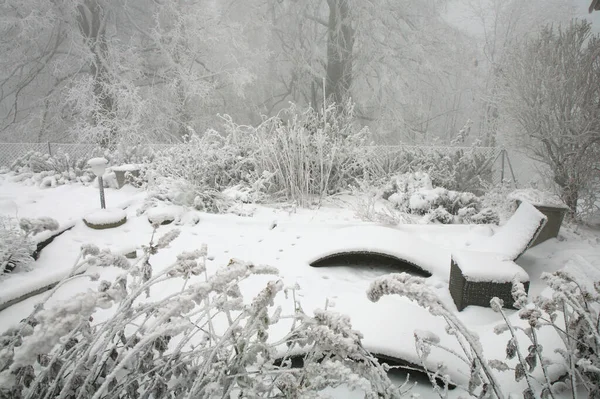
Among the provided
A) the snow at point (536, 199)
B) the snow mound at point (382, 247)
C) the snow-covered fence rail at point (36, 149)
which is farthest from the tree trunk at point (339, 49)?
the snow mound at point (382, 247)

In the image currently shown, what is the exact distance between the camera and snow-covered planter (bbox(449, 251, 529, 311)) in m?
1.90

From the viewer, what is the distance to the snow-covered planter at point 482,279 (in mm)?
1903

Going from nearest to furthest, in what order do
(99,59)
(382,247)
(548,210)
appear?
(382,247), (548,210), (99,59)

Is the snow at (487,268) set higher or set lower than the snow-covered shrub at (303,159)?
lower

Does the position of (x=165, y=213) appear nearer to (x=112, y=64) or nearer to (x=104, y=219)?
(x=104, y=219)

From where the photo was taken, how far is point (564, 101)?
160 inches

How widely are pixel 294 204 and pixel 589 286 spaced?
104 inches

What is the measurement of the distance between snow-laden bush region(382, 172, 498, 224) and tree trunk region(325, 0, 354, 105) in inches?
208

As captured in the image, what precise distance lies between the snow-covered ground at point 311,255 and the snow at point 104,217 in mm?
80

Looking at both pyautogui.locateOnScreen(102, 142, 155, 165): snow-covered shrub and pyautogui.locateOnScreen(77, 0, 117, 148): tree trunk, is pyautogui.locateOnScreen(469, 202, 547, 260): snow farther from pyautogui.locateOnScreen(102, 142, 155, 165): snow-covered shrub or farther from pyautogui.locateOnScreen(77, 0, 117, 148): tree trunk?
pyautogui.locateOnScreen(77, 0, 117, 148): tree trunk

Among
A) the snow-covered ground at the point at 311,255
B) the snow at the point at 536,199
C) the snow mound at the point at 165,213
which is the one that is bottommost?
the snow-covered ground at the point at 311,255

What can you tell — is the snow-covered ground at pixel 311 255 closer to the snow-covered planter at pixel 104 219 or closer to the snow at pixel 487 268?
the snow-covered planter at pixel 104 219

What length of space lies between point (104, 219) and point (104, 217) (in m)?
0.02

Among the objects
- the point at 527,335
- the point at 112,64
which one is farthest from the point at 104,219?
the point at 112,64
